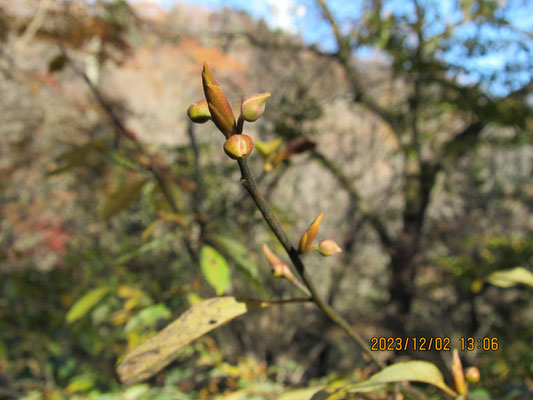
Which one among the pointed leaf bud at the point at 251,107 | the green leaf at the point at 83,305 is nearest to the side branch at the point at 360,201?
the green leaf at the point at 83,305

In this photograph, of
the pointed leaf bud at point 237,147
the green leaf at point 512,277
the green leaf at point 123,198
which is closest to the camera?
the pointed leaf bud at point 237,147

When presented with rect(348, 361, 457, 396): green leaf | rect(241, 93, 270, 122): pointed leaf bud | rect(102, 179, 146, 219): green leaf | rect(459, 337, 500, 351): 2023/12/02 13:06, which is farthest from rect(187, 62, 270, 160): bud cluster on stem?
rect(459, 337, 500, 351): 2023/12/02 13:06

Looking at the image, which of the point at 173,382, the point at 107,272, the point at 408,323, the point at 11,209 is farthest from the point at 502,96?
the point at 11,209
